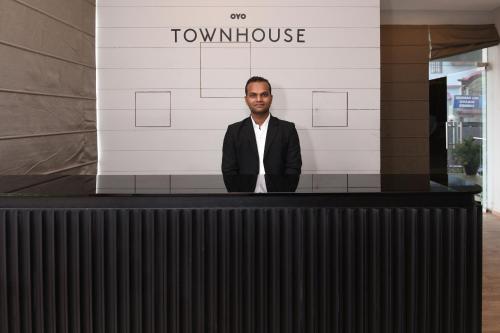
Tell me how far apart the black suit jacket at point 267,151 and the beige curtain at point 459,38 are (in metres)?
3.92

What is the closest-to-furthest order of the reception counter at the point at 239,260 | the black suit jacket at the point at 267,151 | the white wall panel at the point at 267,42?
the reception counter at the point at 239,260 < the black suit jacket at the point at 267,151 < the white wall panel at the point at 267,42

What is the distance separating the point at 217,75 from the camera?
192 inches

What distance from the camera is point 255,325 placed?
176cm

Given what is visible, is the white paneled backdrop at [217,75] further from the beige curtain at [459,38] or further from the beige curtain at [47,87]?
the beige curtain at [459,38]

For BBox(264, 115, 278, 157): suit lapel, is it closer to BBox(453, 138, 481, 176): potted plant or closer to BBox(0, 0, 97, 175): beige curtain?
BBox(0, 0, 97, 175): beige curtain

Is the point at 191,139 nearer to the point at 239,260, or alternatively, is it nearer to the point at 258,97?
the point at 258,97

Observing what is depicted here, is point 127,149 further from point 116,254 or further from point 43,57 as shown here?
point 116,254

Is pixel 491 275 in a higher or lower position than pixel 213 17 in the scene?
lower

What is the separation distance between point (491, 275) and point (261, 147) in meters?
2.10

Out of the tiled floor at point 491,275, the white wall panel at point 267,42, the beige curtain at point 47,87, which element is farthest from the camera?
the white wall panel at point 267,42

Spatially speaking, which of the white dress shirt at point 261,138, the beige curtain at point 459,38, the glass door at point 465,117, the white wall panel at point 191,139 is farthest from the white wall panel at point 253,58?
the glass door at point 465,117

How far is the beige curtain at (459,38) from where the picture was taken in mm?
7449

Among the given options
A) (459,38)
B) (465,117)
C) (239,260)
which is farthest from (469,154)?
(239,260)

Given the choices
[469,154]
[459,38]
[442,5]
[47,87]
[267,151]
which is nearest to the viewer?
[47,87]
